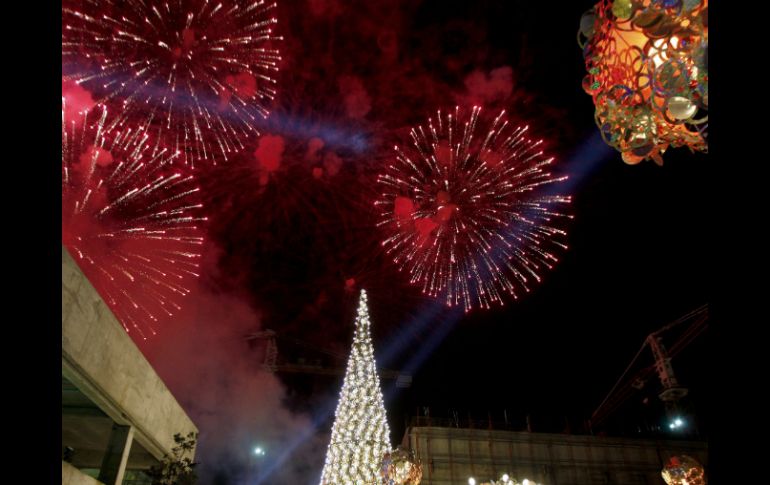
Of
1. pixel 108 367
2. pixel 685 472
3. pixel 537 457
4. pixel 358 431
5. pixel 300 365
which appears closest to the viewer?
pixel 685 472

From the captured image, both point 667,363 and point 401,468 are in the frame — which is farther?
point 667,363

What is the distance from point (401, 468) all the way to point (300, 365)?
3755cm

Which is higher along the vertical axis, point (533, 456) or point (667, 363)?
point (667, 363)

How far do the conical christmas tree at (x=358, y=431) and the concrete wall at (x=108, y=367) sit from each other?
194 inches

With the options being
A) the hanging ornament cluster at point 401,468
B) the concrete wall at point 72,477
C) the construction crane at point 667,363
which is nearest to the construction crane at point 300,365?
the construction crane at point 667,363

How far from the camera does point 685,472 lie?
6824mm

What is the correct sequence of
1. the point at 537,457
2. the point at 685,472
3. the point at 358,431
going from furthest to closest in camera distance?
1. the point at 537,457
2. the point at 358,431
3. the point at 685,472

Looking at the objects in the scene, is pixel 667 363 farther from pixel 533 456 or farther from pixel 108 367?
pixel 108 367

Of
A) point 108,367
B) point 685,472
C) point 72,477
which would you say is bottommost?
point 685,472

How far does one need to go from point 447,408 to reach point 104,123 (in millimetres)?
17796

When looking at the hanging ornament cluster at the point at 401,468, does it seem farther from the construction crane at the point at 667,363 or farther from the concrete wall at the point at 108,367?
the construction crane at the point at 667,363

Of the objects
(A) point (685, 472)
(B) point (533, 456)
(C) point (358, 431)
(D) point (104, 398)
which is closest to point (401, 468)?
(A) point (685, 472)
